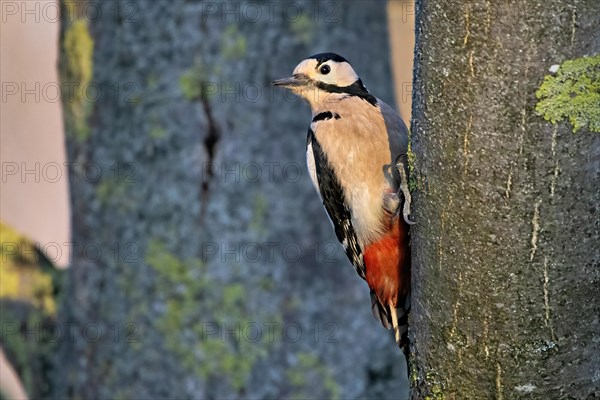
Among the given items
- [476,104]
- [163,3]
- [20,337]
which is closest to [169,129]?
[163,3]

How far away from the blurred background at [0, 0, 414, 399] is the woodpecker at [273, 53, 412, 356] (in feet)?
2.24

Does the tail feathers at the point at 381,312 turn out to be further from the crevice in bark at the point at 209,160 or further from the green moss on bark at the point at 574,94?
the green moss on bark at the point at 574,94

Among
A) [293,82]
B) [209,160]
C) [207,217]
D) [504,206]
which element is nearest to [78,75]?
[209,160]

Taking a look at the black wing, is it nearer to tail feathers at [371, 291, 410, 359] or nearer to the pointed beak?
tail feathers at [371, 291, 410, 359]

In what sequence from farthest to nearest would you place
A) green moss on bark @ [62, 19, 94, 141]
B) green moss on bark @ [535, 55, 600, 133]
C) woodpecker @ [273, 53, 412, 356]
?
green moss on bark @ [62, 19, 94, 141]
woodpecker @ [273, 53, 412, 356]
green moss on bark @ [535, 55, 600, 133]

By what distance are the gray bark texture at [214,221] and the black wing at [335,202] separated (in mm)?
745

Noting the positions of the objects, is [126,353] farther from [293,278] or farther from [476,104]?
[476,104]

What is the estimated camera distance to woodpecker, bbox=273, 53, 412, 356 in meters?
3.23

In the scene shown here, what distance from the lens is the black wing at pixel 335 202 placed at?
3.37 metres

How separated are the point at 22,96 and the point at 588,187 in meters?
6.87

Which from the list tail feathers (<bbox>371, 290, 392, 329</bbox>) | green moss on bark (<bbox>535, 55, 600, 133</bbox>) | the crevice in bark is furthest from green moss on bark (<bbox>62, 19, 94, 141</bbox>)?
green moss on bark (<bbox>535, 55, 600, 133</bbox>)

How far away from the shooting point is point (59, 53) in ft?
15.1

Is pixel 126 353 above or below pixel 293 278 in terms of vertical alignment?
below

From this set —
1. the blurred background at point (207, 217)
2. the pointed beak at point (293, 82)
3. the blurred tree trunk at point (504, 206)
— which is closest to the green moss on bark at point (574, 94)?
the blurred tree trunk at point (504, 206)
